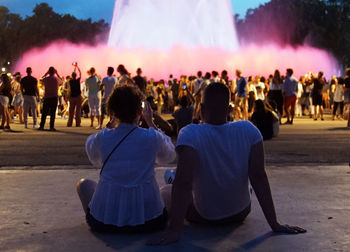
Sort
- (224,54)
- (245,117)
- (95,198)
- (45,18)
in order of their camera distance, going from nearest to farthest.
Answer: (95,198) < (245,117) < (224,54) < (45,18)

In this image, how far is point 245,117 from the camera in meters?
A: 21.1

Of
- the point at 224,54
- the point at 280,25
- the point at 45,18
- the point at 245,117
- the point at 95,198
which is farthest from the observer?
the point at 45,18

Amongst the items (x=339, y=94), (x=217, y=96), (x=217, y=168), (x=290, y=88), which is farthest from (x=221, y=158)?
(x=339, y=94)

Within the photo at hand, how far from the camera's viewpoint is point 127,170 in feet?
15.1

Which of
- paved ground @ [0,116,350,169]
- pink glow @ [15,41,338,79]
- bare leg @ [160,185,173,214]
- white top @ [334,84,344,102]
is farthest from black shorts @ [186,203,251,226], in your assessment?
pink glow @ [15,41,338,79]

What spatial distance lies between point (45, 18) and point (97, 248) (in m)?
92.0

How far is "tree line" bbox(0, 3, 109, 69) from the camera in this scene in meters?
83.2

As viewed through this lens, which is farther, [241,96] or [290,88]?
[241,96]

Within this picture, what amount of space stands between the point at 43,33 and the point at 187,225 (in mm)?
81185

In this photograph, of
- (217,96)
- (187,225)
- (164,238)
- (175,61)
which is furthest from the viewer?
(175,61)

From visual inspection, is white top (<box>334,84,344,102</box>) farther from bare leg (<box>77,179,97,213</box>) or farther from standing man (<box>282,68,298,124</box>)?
bare leg (<box>77,179,97,213</box>)

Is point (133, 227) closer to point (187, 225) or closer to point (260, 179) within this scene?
point (187, 225)

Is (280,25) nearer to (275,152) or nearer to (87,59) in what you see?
(87,59)

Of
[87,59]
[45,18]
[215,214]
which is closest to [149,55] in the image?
[87,59]
